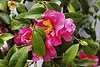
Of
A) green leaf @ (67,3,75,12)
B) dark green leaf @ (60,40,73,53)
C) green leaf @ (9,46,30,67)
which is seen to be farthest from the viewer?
green leaf @ (67,3,75,12)

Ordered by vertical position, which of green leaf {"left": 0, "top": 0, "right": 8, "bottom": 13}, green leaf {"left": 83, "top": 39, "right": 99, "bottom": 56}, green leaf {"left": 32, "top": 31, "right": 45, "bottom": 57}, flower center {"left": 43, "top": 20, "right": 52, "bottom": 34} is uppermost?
green leaf {"left": 0, "top": 0, "right": 8, "bottom": 13}

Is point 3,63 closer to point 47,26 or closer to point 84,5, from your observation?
point 47,26

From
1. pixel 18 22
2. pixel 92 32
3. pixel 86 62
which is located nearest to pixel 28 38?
pixel 18 22

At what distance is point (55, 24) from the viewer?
302 millimetres

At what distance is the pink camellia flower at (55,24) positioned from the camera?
0.29 metres

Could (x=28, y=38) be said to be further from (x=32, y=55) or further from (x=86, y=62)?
(x=86, y=62)

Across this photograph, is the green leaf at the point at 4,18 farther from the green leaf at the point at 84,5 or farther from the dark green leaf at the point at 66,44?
the green leaf at the point at 84,5

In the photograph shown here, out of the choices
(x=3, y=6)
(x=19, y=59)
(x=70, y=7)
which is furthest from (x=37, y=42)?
(x=70, y=7)

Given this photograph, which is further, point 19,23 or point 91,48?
point 91,48

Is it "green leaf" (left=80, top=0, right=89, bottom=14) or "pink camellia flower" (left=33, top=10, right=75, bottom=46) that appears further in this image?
"green leaf" (left=80, top=0, right=89, bottom=14)

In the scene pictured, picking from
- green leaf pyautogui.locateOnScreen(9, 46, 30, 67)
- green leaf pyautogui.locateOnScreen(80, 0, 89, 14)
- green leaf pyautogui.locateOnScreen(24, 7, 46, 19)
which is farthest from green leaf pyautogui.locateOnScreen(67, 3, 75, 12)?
green leaf pyautogui.locateOnScreen(9, 46, 30, 67)

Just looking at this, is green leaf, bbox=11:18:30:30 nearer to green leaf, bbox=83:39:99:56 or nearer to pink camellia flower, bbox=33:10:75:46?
pink camellia flower, bbox=33:10:75:46

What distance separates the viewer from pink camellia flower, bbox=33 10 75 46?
0.29m

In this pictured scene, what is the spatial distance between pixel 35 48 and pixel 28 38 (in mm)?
52
